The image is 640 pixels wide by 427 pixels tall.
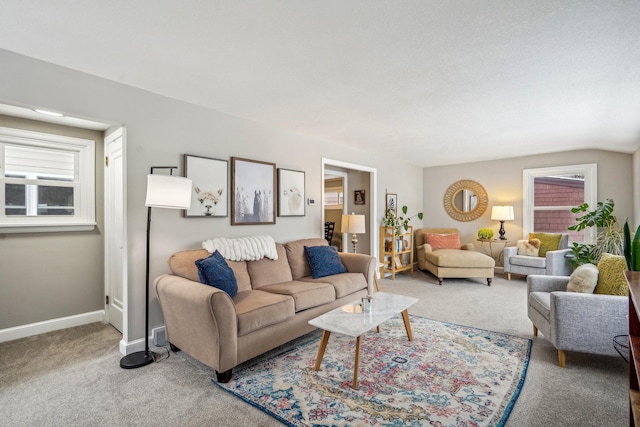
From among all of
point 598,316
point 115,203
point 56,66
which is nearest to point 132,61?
point 56,66

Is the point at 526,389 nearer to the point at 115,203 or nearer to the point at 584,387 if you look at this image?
the point at 584,387

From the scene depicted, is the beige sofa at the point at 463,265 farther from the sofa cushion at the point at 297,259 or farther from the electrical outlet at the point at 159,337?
the electrical outlet at the point at 159,337

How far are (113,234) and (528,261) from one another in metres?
6.04

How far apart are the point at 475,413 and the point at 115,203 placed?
360 centimetres

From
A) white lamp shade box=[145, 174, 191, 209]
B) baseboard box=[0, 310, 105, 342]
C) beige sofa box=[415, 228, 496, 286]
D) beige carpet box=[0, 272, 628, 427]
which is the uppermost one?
white lamp shade box=[145, 174, 191, 209]

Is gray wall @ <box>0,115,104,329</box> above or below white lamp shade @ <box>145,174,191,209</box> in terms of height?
below

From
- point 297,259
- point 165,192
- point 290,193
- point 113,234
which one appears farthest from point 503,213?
point 113,234

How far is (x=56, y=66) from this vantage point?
2381 mm

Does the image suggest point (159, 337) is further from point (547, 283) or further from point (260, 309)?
point (547, 283)

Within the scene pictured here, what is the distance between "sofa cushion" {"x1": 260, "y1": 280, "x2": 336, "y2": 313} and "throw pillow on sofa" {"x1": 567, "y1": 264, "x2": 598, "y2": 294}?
211cm

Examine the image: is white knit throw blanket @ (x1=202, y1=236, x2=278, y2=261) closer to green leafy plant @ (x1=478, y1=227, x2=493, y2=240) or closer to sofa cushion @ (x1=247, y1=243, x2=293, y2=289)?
sofa cushion @ (x1=247, y1=243, x2=293, y2=289)

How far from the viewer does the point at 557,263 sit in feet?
16.2

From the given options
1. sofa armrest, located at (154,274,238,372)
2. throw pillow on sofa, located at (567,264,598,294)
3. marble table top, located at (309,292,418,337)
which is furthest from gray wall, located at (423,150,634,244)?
sofa armrest, located at (154,274,238,372)

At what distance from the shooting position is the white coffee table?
220 cm
